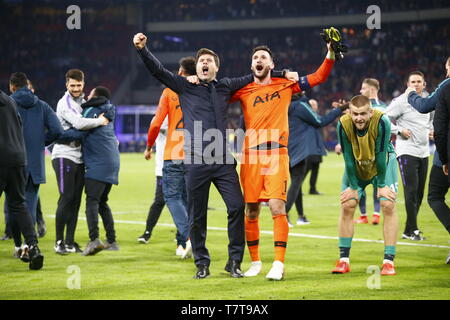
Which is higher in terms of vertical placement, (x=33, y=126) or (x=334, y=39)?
(x=334, y=39)

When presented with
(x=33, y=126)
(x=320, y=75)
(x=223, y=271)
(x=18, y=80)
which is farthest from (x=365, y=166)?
(x=18, y=80)

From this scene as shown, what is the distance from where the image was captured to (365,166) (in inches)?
306

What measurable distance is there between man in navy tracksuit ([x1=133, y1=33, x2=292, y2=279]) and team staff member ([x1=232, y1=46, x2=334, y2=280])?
0.55ft

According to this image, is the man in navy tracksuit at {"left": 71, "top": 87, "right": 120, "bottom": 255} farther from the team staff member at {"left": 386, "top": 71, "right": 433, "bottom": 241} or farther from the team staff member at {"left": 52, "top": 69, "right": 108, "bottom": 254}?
the team staff member at {"left": 386, "top": 71, "right": 433, "bottom": 241}

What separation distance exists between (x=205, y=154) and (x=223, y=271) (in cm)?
128

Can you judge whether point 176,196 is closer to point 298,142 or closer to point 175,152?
point 175,152

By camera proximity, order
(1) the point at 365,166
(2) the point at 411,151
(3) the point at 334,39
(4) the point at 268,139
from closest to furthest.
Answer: (3) the point at 334,39, (4) the point at 268,139, (1) the point at 365,166, (2) the point at 411,151

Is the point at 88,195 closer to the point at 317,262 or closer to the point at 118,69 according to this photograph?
the point at 317,262

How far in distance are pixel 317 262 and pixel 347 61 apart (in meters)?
45.4

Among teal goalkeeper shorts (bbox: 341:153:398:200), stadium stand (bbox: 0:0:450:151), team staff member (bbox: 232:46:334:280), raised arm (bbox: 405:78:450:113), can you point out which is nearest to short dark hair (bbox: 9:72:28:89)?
team staff member (bbox: 232:46:334:280)

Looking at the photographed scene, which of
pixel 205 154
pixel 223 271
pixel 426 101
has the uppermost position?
pixel 426 101

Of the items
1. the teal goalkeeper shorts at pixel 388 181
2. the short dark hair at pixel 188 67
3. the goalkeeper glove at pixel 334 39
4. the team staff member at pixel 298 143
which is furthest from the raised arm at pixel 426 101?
the team staff member at pixel 298 143
